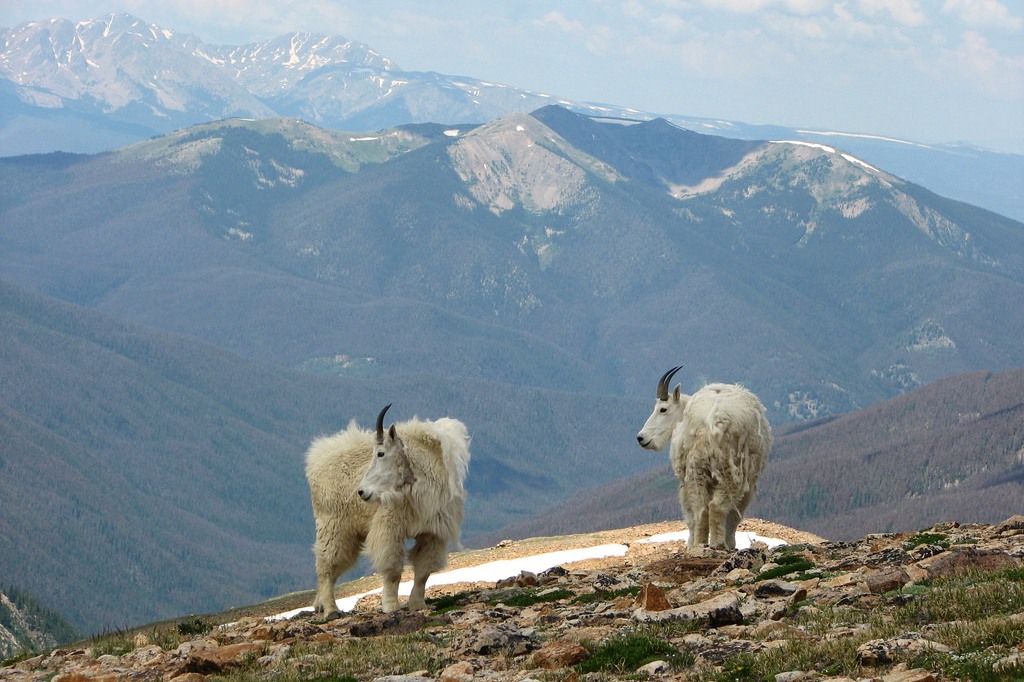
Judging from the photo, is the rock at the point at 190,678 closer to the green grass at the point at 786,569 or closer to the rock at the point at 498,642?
the rock at the point at 498,642

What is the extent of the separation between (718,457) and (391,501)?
6699 mm

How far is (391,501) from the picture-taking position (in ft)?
79.7

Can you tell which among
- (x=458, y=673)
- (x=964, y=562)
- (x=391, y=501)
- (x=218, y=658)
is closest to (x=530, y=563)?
(x=391, y=501)

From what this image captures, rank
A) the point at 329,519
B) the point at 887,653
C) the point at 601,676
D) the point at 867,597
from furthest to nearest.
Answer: the point at 329,519
the point at 867,597
the point at 601,676
the point at 887,653

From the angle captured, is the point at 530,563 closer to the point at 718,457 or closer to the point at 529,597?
the point at 718,457

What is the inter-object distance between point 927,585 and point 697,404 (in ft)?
36.2


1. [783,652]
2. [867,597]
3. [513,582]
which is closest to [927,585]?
[867,597]

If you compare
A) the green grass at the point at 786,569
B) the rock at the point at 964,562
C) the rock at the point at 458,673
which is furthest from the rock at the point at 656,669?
the green grass at the point at 786,569

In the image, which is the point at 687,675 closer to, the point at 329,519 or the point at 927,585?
the point at 927,585

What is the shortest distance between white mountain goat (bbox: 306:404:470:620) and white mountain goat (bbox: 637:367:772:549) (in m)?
4.57

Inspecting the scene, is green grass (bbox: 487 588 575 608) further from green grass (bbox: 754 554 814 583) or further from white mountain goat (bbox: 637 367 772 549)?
white mountain goat (bbox: 637 367 772 549)

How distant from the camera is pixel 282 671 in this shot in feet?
56.4

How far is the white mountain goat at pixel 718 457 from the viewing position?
2647 cm

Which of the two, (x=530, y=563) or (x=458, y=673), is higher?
(x=458, y=673)
